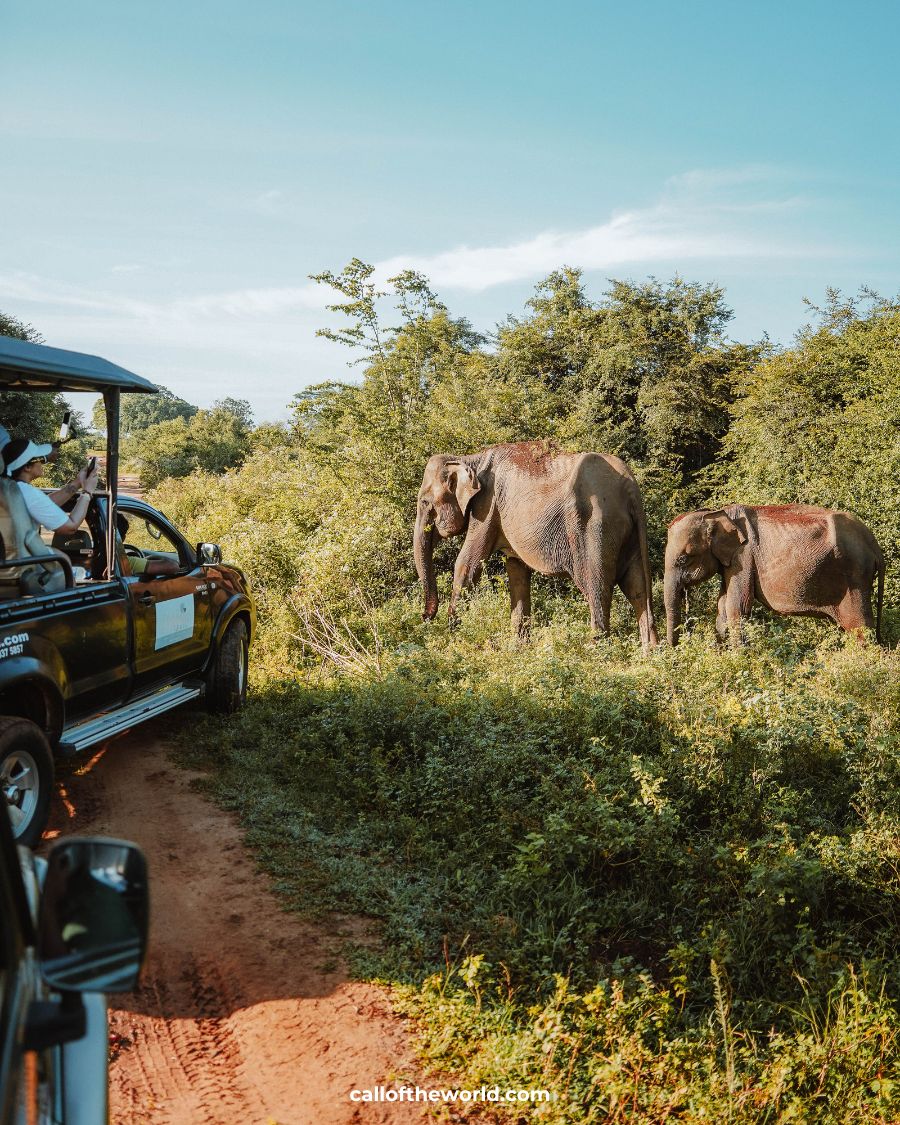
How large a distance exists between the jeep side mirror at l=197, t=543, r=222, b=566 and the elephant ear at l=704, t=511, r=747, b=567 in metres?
5.40

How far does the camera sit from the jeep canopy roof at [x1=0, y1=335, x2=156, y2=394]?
15.9 ft

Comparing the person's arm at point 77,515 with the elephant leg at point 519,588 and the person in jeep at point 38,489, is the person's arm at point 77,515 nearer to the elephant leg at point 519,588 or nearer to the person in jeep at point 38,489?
the person in jeep at point 38,489

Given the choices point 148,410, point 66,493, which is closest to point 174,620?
point 66,493

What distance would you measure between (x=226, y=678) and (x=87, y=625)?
7.55ft

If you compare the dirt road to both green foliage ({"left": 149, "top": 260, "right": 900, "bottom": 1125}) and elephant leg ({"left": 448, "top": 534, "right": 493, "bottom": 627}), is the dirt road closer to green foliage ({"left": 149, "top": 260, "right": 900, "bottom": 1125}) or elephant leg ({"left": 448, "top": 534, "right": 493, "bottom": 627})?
green foliage ({"left": 149, "top": 260, "right": 900, "bottom": 1125})

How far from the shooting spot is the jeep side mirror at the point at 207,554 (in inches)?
292

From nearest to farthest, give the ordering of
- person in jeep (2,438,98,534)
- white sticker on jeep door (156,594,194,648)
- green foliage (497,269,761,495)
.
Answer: person in jeep (2,438,98,534) → white sticker on jeep door (156,594,194,648) → green foliage (497,269,761,495)

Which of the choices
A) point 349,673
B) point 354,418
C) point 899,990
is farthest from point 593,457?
point 899,990

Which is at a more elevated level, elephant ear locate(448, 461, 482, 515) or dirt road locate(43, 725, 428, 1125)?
elephant ear locate(448, 461, 482, 515)

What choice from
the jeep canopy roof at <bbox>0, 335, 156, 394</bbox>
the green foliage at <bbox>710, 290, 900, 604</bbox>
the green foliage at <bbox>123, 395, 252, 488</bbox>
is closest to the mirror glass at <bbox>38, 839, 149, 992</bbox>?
the jeep canopy roof at <bbox>0, 335, 156, 394</bbox>

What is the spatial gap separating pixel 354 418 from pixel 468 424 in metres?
1.71

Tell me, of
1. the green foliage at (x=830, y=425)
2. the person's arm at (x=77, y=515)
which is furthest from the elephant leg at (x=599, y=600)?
the person's arm at (x=77, y=515)

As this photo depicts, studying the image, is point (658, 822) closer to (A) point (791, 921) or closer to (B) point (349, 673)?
(A) point (791, 921)

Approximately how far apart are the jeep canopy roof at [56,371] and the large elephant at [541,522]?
4.99 meters
